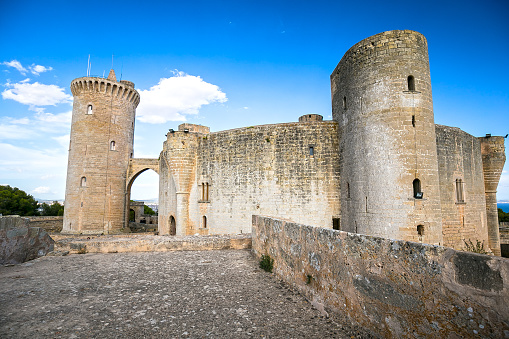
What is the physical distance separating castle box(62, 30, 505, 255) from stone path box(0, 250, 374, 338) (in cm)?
719

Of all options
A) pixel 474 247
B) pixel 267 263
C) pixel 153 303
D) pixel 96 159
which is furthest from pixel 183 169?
pixel 474 247

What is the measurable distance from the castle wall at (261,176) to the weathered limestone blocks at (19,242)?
1003 cm

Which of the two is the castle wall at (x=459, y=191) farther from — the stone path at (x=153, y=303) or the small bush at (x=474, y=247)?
the stone path at (x=153, y=303)

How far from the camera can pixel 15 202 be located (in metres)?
38.9

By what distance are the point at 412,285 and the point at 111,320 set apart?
3.84 m

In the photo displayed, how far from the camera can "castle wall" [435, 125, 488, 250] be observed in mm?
13602

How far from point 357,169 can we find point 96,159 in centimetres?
2442

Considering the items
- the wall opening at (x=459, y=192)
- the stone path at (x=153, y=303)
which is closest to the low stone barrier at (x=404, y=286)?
the stone path at (x=153, y=303)

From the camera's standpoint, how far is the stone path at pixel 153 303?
3.45m

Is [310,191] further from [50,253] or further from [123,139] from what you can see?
[123,139]

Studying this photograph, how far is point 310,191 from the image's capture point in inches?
568

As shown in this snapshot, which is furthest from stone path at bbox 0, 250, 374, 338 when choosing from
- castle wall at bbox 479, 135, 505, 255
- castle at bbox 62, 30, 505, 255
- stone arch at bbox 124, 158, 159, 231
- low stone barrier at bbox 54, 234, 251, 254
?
stone arch at bbox 124, 158, 159, 231

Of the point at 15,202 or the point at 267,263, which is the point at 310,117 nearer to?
the point at 267,263

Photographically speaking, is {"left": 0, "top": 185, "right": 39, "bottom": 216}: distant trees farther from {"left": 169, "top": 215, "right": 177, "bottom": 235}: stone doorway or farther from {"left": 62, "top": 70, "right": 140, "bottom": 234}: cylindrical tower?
{"left": 169, "top": 215, "right": 177, "bottom": 235}: stone doorway
